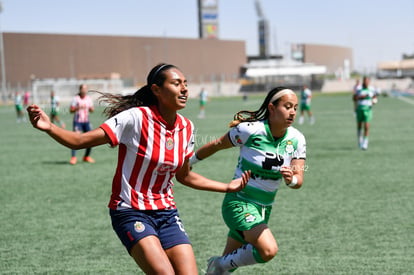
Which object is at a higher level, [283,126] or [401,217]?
[283,126]

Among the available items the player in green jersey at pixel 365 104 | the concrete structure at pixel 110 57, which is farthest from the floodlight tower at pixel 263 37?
the player in green jersey at pixel 365 104

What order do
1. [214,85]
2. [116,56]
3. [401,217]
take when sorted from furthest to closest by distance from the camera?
[116,56] → [214,85] → [401,217]

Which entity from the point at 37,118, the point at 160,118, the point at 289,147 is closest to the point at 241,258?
the point at 289,147

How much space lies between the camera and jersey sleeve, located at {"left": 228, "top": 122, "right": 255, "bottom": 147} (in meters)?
5.23

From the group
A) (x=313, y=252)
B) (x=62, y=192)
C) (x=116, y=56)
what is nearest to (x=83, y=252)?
(x=313, y=252)

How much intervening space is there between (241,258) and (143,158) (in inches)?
56.4

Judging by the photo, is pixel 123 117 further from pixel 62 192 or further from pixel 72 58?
pixel 72 58

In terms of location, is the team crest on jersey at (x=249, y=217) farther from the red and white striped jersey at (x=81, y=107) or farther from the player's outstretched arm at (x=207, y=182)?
the red and white striped jersey at (x=81, y=107)

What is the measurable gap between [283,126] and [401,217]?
159 inches

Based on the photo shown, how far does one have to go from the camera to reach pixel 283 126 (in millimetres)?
5145

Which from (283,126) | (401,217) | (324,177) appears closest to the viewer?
(283,126)

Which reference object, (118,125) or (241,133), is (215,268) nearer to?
(241,133)

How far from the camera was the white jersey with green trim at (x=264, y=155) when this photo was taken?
17.0 ft

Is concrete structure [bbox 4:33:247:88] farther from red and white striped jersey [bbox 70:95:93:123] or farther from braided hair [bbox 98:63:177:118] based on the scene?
braided hair [bbox 98:63:177:118]
